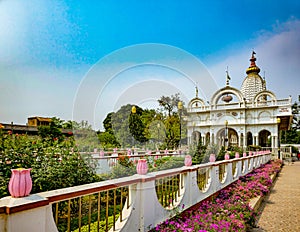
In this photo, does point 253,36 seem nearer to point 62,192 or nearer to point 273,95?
point 62,192

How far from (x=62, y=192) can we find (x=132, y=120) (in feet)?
7.51

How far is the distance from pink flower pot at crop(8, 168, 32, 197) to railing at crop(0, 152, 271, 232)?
44 millimetres

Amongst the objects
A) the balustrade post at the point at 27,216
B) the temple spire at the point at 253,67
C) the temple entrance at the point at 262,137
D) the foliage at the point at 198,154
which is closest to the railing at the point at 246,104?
the temple entrance at the point at 262,137

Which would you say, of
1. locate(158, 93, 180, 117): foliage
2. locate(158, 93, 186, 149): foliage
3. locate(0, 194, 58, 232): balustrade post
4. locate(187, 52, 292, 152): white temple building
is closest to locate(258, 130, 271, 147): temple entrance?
locate(187, 52, 292, 152): white temple building

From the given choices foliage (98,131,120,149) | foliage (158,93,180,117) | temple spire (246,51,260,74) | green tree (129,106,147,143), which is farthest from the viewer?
temple spire (246,51,260,74)

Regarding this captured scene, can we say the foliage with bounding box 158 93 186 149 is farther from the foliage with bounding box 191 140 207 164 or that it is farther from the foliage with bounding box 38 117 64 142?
the foliage with bounding box 38 117 64 142

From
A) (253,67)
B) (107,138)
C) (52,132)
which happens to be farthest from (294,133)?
(107,138)

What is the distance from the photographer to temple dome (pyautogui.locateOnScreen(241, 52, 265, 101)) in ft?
107

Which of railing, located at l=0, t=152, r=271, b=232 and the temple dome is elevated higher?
the temple dome

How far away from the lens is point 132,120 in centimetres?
424

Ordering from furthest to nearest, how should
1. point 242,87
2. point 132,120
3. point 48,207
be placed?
point 242,87 < point 132,120 < point 48,207

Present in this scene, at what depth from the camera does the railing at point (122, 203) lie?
5.50 feet

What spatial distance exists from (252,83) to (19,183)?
3489 cm

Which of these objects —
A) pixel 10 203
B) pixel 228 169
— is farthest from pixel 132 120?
pixel 228 169
